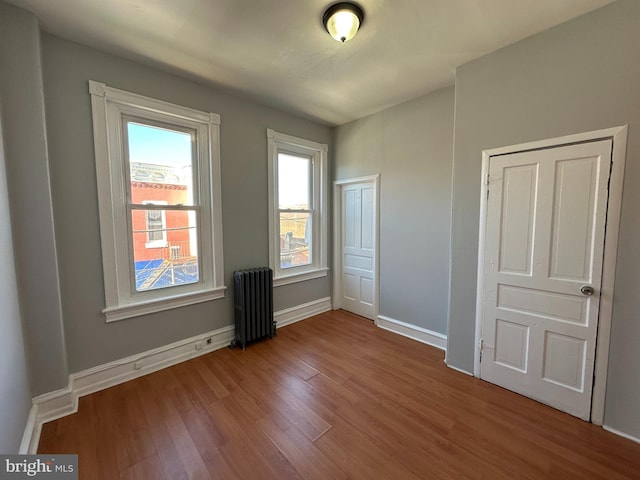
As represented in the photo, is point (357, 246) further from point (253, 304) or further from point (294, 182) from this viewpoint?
point (253, 304)

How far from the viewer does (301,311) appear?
371cm

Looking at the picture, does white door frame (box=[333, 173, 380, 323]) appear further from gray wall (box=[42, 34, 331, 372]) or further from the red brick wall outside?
the red brick wall outside

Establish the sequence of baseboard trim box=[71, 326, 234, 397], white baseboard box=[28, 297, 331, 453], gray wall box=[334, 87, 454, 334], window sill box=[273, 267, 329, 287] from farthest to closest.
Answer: window sill box=[273, 267, 329, 287] < gray wall box=[334, 87, 454, 334] < baseboard trim box=[71, 326, 234, 397] < white baseboard box=[28, 297, 331, 453]

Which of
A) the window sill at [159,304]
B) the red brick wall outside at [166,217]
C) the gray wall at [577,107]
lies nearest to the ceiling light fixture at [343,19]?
the gray wall at [577,107]

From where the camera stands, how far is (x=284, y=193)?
3535mm

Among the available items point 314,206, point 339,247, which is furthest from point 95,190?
point 339,247

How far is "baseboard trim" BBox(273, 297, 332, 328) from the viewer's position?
3.46 metres

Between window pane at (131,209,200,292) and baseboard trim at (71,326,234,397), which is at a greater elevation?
window pane at (131,209,200,292)

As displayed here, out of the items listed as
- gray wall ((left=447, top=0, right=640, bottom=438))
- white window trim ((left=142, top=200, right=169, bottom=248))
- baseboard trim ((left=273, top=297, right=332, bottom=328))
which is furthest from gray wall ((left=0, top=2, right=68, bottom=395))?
gray wall ((left=447, top=0, right=640, bottom=438))

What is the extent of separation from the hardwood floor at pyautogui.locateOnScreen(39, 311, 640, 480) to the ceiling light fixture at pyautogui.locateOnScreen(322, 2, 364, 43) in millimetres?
2737

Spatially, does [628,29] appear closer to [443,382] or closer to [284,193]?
[443,382]

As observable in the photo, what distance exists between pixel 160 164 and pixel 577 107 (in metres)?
3.49

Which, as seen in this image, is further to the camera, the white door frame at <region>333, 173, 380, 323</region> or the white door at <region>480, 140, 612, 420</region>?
the white door frame at <region>333, 173, 380, 323</region>

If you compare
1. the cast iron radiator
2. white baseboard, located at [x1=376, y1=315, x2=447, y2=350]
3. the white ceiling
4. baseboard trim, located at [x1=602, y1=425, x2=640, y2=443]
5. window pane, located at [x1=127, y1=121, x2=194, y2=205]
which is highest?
the white ceiling
